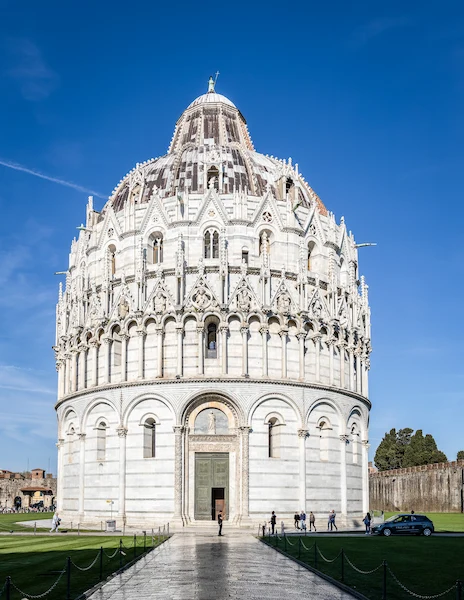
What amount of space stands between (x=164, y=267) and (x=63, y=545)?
24774 millimetres

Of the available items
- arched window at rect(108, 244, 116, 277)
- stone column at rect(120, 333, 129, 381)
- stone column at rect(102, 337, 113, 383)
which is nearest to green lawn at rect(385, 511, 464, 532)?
stone column at rect(120, 333, 129, 381)

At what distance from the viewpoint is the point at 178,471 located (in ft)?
178

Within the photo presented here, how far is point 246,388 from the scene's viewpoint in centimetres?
5569

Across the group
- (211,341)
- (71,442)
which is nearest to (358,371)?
(211,341)

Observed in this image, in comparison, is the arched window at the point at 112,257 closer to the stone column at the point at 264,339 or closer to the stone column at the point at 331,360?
the stone column at the point at 264,339

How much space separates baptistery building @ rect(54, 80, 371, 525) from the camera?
55.3 m

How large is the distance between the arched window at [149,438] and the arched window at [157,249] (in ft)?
40.2

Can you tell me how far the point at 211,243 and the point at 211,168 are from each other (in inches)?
281

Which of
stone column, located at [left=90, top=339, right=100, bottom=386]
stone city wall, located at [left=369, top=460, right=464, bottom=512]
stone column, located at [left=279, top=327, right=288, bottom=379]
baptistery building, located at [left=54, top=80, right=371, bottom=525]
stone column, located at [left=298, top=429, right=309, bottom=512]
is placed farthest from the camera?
stone city wall, located at [left=369, top=460, right=464, bottom=512]

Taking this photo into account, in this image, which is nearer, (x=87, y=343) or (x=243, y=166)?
Answer: (x=87, y=343)

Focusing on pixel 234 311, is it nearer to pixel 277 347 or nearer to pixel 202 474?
pixel 277 347

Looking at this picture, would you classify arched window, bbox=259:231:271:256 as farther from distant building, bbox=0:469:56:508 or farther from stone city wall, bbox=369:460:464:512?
distant building, bbox=0:469:56:508

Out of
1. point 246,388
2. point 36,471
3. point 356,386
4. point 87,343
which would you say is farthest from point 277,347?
point 36,471

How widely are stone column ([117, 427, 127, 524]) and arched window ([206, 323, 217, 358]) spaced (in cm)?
812
